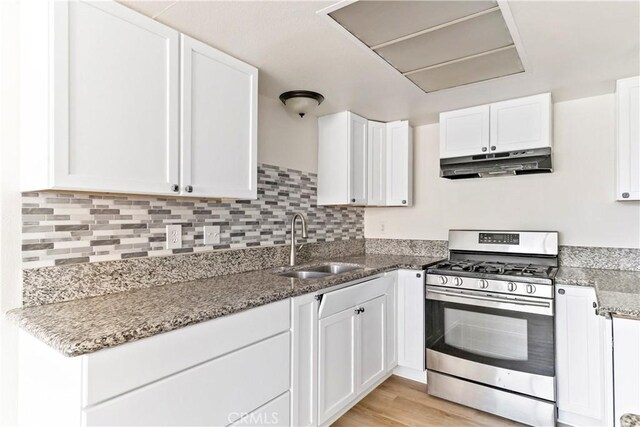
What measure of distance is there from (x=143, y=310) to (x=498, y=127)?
2.52m

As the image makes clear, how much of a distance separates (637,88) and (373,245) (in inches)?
86.7

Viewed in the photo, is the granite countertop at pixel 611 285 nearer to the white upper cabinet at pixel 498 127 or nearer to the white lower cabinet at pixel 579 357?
the white lower cabinet at pixel 579 357

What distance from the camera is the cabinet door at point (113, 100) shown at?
1.21m

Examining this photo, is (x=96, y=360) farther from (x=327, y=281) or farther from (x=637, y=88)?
(x=637, y=88)

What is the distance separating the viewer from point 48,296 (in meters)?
1.36

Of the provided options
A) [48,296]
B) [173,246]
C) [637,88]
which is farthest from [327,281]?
[637,88]

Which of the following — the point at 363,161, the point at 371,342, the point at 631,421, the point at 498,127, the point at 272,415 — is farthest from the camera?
the point at 363,161

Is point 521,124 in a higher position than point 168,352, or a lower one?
higher

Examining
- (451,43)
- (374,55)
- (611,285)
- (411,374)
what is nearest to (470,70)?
(451,43)

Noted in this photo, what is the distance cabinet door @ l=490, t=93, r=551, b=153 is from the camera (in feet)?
7.73

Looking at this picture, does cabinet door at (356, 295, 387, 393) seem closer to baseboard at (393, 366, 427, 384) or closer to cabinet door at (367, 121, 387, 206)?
Answer: baseboard at (393, 366, 427, 384)

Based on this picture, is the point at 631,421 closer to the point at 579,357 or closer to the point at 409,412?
the point at 579,357

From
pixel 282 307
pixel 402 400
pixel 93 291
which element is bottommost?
pixel 402 400

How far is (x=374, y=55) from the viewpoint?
72.4 inches
